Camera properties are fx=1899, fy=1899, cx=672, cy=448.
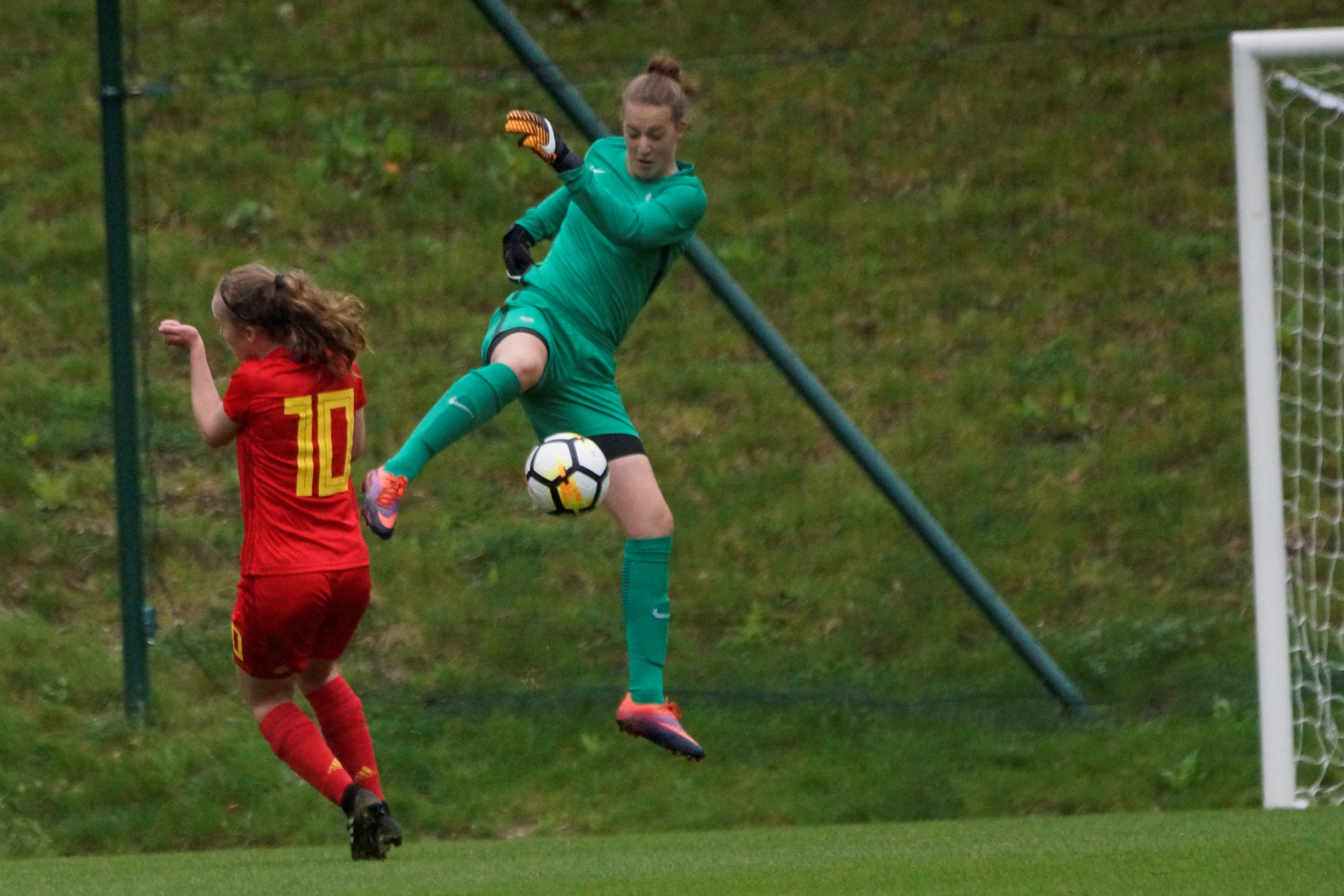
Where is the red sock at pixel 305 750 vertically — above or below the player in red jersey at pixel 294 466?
below

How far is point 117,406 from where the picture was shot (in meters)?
7.02

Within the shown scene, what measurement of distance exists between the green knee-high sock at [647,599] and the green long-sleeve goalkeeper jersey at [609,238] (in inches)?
24.0

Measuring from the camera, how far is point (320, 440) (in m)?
5.02

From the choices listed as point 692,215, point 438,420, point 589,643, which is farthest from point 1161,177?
point 438,420

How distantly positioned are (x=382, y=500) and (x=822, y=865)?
143 cm

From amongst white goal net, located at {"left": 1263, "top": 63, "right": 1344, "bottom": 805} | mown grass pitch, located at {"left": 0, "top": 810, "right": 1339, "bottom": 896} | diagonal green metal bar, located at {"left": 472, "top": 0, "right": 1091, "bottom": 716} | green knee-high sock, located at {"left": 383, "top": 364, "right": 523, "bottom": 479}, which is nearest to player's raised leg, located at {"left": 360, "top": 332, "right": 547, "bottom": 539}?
green knee-high sock, located at {"left": 383, "top": 364, "right": 523, "bottom": 479}

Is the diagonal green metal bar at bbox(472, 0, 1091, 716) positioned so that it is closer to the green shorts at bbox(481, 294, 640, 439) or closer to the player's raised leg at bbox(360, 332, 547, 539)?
the green shorts at bbox(481, 294, 640, 439)

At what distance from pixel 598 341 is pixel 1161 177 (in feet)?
15.2

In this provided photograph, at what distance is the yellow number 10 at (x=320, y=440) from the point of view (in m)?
4.99

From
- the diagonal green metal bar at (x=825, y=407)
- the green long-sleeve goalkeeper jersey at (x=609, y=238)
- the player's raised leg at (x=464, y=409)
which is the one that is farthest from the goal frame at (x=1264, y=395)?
the player's raised leg at (x=464, y=409)

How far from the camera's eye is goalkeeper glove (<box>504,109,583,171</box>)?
4.95 meters

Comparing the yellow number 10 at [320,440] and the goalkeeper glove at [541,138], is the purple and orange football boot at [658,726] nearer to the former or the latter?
the yellow number 10 at [320,440]

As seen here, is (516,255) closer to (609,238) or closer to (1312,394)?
(609,238)

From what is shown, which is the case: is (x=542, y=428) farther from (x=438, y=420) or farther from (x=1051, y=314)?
(x=1051, y=314)
